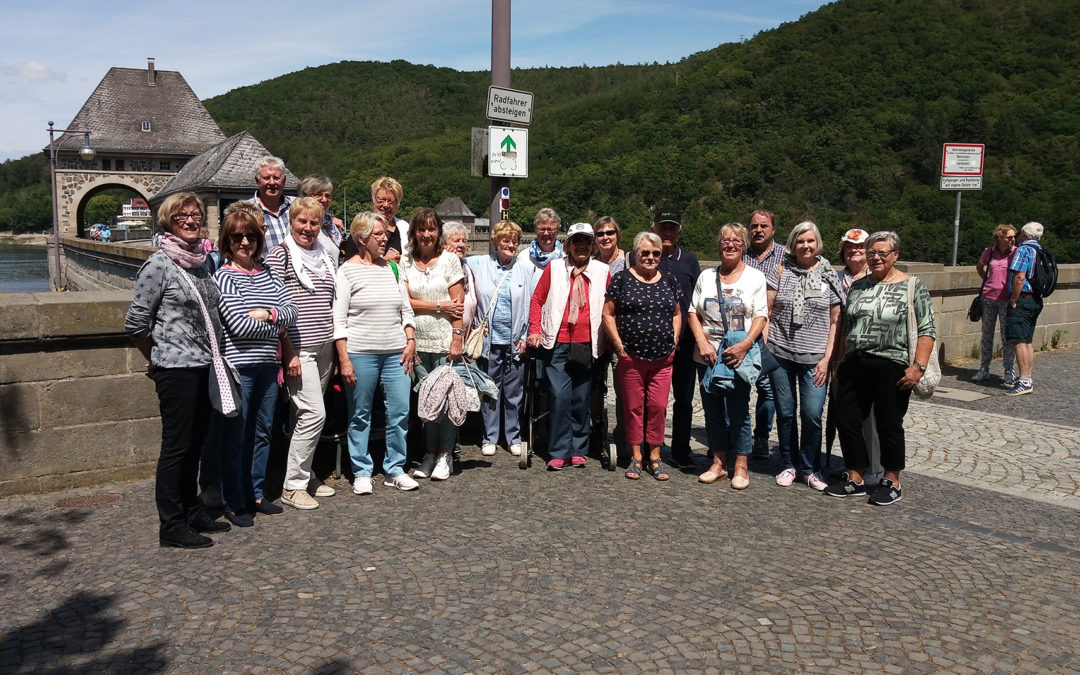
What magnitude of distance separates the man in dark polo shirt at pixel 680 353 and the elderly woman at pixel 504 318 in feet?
3.37

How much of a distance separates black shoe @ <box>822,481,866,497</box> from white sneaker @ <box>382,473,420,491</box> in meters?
2.70

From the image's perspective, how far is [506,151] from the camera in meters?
8.16

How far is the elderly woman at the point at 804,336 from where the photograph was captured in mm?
5766

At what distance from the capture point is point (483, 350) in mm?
6578

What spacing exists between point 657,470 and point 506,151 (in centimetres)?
359

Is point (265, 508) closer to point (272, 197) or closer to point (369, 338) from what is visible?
point (369, 338)

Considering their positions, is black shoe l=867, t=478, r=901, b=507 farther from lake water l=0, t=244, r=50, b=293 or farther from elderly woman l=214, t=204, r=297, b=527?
lake water l=0, t=244, r=50, b=293

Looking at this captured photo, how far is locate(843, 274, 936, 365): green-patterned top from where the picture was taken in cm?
534

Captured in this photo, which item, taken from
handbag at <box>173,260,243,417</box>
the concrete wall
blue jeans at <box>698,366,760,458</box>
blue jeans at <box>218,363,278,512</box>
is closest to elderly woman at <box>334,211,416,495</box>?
blue jeans at <box>218,363,278,512</box>

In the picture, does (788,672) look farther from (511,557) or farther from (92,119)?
(92,119)

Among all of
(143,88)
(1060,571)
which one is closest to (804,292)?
(1060,571)

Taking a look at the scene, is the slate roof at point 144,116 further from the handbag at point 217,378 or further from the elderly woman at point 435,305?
the handbag at point 217,378

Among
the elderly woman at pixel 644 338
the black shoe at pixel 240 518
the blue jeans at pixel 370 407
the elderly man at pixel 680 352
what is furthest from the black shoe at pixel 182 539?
the elderly man at pixel 680 352

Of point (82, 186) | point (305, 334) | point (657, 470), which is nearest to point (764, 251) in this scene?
point (657, 470)
